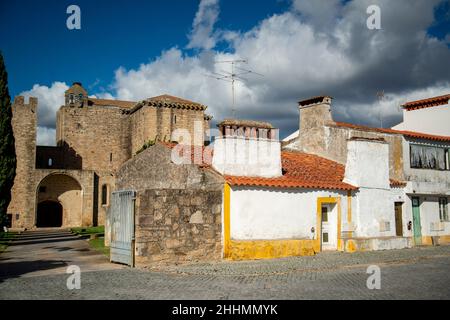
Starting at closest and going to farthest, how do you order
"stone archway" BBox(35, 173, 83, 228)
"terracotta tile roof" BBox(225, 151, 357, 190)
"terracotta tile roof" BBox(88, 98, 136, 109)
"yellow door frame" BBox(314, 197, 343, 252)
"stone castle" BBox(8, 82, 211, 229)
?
1. "terracotta tile roof" BBox(225, 151, 357, 190)
2. "yellow door frame" BBox(314, 197, 343, 252)
3. "stone castle" BBox(8, 82, 211, 229)
4. "stone archway" BBox(35, 173, 83, 228)
5. "terracotta tile roof" BBox(88, 98, 136, 109)

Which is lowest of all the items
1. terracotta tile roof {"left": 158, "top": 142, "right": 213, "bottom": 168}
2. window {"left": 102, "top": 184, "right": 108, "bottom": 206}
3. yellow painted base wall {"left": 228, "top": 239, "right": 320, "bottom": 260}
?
yellow painted base wall {"left": 228, "top": 239, "right": 320, "bottom": 260}

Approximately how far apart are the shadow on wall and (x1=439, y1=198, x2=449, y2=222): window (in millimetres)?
37760

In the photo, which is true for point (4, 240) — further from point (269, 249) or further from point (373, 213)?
point (373, 213)

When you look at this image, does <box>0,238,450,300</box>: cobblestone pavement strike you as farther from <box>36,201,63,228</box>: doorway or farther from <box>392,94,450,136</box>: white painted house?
<box>36,201,63,228</box>: doorway

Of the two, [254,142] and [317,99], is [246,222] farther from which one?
[317,99]

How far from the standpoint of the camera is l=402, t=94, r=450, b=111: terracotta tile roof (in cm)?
2747

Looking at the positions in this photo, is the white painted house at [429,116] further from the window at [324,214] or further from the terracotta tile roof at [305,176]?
the window at [324,214]

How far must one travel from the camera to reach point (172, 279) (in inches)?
424

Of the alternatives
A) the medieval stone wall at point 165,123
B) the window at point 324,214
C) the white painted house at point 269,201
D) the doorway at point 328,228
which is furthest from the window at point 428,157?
the medieval stone wall at point 165,123

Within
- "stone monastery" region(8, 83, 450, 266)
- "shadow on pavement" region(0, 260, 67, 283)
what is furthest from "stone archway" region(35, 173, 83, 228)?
"shadow on pavement" region(0, 260, 67, 283)

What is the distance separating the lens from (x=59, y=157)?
48250 mm

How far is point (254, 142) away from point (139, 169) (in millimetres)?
6468

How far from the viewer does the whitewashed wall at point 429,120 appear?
90.7ft
